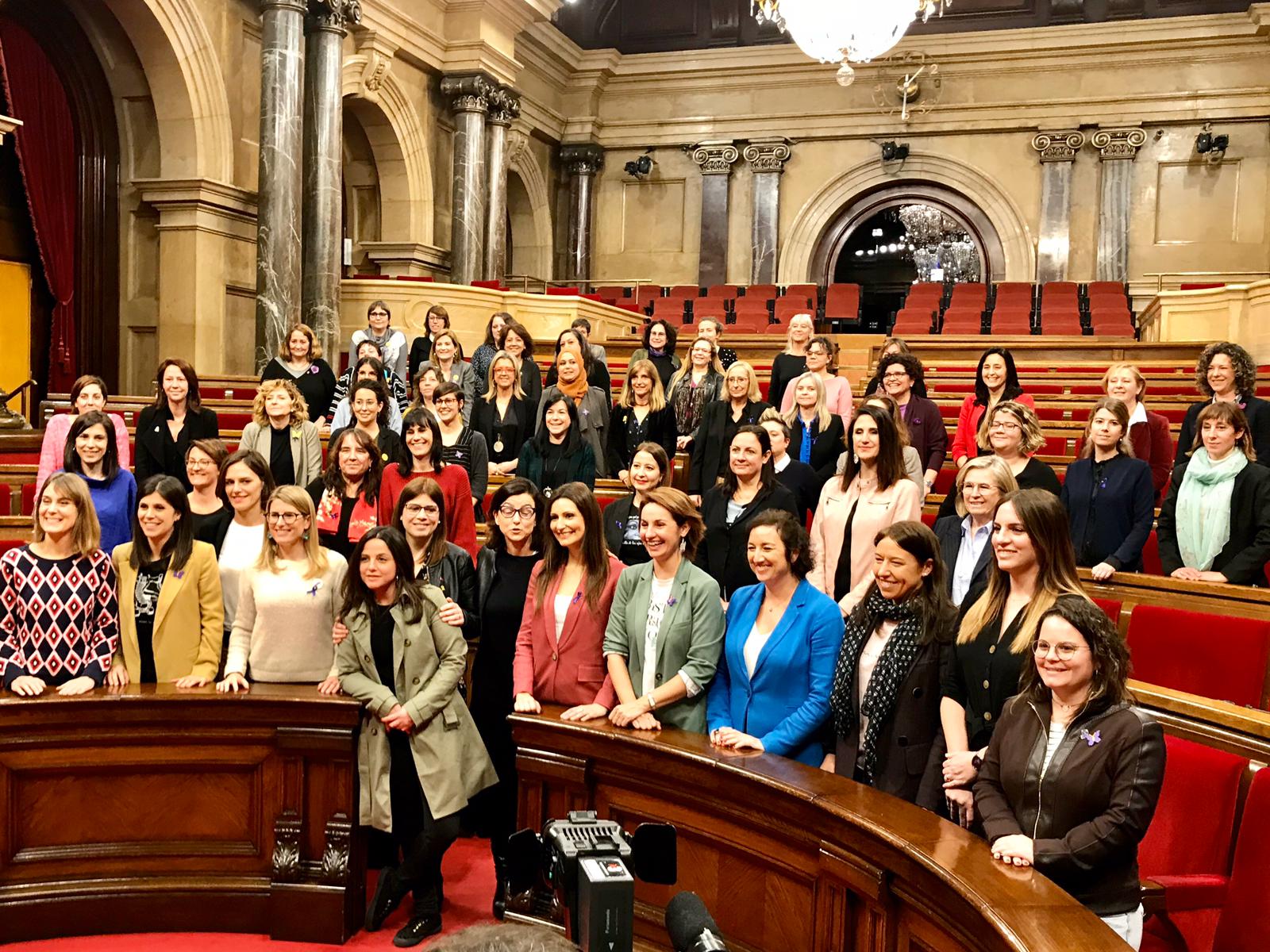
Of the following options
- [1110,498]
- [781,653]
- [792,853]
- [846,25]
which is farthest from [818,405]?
[846,25]

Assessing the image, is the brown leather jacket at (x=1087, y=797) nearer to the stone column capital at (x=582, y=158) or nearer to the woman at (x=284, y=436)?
the woman at (x=284, y=436)

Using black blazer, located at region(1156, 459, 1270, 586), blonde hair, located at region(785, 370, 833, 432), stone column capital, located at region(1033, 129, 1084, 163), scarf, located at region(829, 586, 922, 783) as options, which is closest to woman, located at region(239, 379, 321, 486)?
blonde hair, located at region(785, 370, 833, 432)

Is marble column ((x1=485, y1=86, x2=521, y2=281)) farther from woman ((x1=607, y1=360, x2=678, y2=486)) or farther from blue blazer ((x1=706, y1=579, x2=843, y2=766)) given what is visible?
blue blazer ((x1=706, y1=579, x2=843, y2=766))

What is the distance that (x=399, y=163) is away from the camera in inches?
498

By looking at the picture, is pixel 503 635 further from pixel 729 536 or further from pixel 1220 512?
pixel 1220 512

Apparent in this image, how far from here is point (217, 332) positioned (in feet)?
31.9

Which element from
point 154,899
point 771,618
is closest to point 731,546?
point 771,618

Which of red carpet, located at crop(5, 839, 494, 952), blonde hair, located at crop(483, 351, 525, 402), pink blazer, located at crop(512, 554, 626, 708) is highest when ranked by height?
blonde hair, located at crop(483, 351, 525, 402)

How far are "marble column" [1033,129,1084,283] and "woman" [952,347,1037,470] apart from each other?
9.98 metres

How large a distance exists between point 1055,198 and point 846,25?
453 centimetres

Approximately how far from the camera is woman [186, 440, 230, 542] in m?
3.80

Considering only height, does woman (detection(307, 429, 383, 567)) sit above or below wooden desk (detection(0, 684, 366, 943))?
above

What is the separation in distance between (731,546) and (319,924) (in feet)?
5.60

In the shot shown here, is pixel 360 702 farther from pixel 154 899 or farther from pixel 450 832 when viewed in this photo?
pixel 154 899
